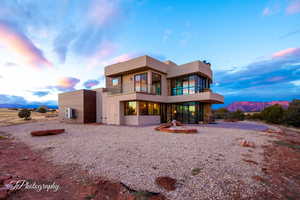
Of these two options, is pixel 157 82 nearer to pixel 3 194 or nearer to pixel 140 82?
pixel 140 82

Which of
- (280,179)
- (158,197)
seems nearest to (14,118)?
(158,197)

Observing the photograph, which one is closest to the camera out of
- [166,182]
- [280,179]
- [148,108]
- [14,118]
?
[166,182]

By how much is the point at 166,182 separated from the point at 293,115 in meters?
30.3

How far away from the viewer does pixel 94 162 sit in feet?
11.7

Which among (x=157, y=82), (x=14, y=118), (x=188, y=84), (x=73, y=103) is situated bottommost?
(x=14, y=118)

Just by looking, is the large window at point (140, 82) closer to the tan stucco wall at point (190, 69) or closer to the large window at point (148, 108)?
the large window at point (148, 108)

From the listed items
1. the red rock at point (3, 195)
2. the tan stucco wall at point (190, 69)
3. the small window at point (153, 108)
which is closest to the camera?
the red rock at point (3, 195)

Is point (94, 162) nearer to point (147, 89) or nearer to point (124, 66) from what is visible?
point (147, 89)

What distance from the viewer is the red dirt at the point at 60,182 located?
2051mm

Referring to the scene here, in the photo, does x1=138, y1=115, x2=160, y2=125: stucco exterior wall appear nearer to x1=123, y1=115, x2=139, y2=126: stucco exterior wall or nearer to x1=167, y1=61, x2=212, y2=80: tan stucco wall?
x1=123, y1=115, x2=139, y2=126: stucco exterior wall

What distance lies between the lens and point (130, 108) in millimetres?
13953

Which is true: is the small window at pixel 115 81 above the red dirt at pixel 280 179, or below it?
above

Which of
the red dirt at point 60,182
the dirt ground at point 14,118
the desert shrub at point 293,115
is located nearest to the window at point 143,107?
the red dirt at point 60,182

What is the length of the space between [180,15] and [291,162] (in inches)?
639
